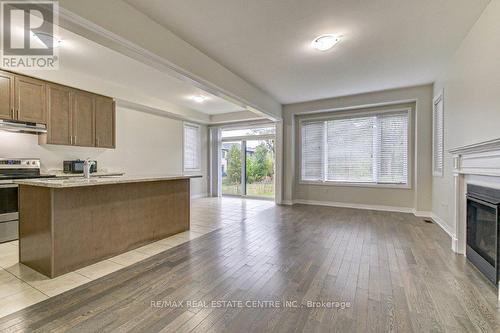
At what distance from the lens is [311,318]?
171cm

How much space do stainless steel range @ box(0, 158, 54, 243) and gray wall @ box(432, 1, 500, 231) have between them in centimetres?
620

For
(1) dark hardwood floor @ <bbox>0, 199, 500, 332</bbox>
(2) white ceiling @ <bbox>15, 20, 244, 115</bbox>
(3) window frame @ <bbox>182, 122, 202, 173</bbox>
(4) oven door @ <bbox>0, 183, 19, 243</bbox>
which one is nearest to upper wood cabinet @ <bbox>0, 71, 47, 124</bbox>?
(2) white ceiling @ <bbox>15, 20, 244, 115</bbox>

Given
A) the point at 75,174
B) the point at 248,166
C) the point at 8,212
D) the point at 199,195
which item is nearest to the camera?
the point at 8,212

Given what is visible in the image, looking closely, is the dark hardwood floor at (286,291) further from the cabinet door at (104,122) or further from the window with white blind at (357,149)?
the cabinet door at (104,122)

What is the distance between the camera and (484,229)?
250 centimetres

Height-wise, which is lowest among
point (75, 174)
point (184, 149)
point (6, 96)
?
point (75, 174)

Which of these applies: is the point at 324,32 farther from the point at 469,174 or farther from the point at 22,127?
the point at 22,127

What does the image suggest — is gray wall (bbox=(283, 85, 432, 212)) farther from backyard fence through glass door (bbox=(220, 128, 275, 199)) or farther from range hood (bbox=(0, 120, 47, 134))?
range hood (bbox=(0, 120, 47, 134))

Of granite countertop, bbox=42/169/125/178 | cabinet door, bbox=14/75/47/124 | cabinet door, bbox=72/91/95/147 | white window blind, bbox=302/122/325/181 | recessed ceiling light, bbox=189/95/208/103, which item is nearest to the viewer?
cabinet door, bbox=14/75/47/124

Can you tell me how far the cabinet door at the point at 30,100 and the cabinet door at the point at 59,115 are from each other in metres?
0.09

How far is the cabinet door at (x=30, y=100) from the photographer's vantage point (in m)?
3.60

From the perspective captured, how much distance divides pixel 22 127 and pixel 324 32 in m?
4.80

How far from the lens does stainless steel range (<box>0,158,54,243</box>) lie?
132 inches

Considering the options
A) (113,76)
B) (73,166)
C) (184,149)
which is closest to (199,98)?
(113,76)
